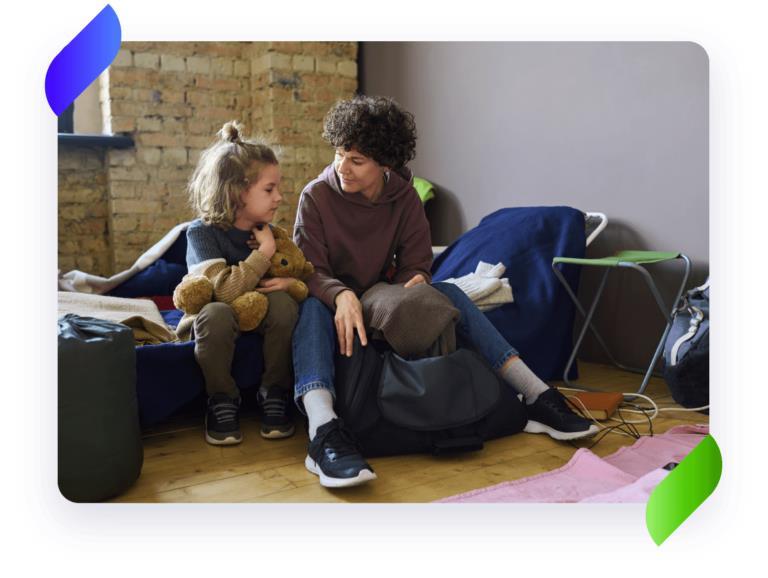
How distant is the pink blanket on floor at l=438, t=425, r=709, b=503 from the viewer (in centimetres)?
147

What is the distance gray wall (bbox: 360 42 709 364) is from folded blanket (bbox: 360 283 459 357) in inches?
40.3

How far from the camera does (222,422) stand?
6.21 ft

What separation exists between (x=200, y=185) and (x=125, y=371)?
2.25 ft

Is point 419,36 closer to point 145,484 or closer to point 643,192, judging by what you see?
point 145,484

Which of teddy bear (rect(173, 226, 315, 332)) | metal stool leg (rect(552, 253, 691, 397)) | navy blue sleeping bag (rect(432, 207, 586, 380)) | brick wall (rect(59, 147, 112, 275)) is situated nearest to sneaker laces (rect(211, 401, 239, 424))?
teddy bear (rect(173, 226, 315, 332))

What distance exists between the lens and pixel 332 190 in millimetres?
2057

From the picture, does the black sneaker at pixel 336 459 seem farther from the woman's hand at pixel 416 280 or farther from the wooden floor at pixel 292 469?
the woman's hand at pixel 416 280

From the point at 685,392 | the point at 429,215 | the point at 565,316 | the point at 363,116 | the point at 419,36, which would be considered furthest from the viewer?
the point at 429,215

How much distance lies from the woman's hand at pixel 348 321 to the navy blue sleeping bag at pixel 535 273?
27.5 inches

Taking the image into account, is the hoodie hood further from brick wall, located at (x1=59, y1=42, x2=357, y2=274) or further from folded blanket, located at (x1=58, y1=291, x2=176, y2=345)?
brick wall, located at (x1=59, y1=42, x2=357, y2=274)

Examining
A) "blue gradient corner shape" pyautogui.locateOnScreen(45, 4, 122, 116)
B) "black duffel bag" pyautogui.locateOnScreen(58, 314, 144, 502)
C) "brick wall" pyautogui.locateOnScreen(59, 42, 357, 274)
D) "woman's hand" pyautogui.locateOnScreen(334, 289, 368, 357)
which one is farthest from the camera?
"brick wall" pyautogui.locateOnScreen(59, 42, 357, 274)

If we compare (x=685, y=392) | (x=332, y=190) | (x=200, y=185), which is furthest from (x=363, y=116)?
(x=685, y=392)

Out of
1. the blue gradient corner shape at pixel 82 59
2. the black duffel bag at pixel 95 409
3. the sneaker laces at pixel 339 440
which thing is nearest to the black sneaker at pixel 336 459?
the sneaker laces at pixel 339 440

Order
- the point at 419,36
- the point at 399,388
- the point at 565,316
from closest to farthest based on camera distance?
1. the point at 419,36
2. the point at 399,388
3. the point at 565,316
